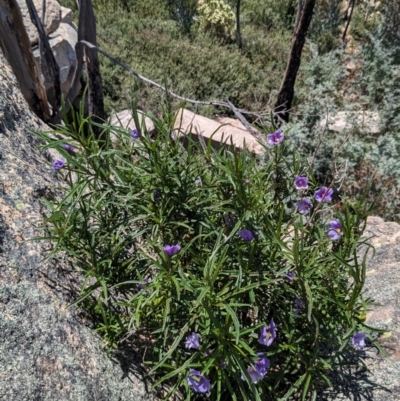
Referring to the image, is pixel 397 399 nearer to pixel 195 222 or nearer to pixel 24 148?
pixel 195 222

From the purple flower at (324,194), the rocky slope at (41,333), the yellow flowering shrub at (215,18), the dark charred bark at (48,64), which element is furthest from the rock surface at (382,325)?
the yellow flowering shrub at (215,18)

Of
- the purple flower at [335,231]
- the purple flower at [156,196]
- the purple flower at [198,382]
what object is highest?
the purple flower at [156,196]

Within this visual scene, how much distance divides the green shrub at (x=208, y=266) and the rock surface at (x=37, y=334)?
89 mm

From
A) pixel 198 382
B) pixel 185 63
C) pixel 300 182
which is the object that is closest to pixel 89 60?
pixel 300 182

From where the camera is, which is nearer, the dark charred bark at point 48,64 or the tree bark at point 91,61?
the dark charred bark at point 48,64

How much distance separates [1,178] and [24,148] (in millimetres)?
274

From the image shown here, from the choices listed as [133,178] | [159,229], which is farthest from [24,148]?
[159,229]

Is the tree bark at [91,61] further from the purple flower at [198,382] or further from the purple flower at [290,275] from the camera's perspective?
the purple flower at [198,382]

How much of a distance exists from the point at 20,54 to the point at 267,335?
3052mm

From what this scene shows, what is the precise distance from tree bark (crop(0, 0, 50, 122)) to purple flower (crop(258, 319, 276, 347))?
9.45ft

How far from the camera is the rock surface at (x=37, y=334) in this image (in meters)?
1.29

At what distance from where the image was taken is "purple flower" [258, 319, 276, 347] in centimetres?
138

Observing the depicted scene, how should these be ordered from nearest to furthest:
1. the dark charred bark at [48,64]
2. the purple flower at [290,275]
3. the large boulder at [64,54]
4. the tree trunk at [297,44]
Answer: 1. the purple flower at [290,275]
2. the dark charred bark at [48,64]
3. the tree trunk at [297,44]
4. the large boulder at [64,54]

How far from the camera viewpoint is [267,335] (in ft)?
4.57
